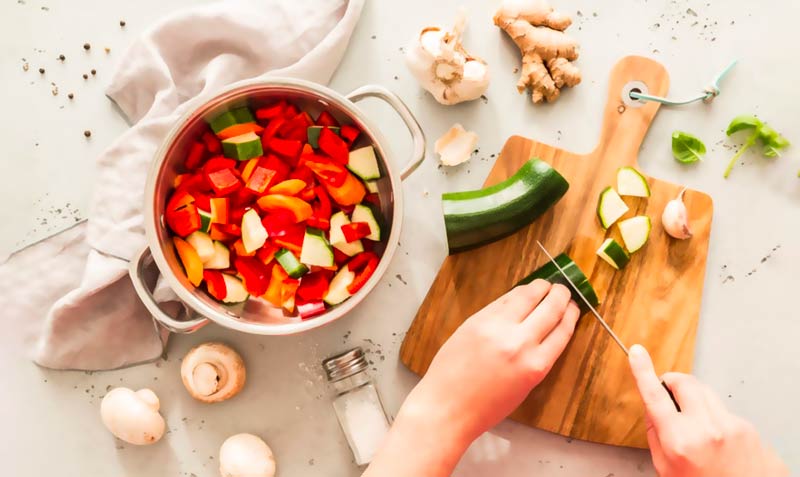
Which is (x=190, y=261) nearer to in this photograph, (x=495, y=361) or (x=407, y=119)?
(x=407, y=119)

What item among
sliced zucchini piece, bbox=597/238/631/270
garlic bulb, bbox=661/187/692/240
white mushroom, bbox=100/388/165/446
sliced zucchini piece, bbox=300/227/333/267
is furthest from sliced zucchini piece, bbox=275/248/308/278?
garlic bulb, bbox=661/187/692/240

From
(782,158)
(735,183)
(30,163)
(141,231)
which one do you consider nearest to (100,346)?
(141,231)

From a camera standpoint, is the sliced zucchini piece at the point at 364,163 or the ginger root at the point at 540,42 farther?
the ginger root at the point at 540,42

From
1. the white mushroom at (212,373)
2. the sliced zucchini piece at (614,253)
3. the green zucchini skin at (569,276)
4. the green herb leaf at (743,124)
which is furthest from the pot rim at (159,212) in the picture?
the green herb leaf at (743,124)

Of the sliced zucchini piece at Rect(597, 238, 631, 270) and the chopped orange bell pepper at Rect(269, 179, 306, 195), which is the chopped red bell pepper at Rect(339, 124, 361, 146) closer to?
the chopped orange bell pepper at Rect(269, 179, 306, 195)

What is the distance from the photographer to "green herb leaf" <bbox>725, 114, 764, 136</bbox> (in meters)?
1.39

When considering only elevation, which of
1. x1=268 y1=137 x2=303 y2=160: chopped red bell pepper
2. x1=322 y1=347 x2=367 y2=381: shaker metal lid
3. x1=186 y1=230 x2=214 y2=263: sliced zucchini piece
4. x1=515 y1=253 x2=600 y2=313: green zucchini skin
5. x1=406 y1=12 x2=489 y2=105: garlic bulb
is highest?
x1=406 y1=12 x2=489 y2=105: garlic bulb

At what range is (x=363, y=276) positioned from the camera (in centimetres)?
124

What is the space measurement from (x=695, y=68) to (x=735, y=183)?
0.84 ft

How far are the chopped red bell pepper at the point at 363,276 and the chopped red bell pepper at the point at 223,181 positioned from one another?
0.26 metres

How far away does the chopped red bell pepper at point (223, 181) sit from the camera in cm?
125

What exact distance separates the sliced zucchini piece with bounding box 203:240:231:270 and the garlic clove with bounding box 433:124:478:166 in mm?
472

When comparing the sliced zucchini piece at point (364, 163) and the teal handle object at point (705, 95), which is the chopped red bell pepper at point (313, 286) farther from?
the teal handle object at point (705, 95)

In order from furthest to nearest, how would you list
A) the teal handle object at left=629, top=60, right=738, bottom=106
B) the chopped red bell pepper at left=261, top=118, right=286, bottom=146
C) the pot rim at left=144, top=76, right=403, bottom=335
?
the teal handle object at left=629, top=60, right=738, bottom=106 < the chopped red bell pepper at left=261, top=118, right=286, bottom=146 < the pot rim at left=144, top=76, right=403, bottom=335
